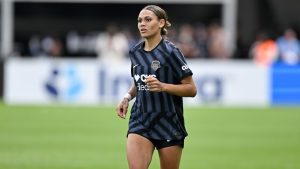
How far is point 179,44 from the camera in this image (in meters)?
31.5

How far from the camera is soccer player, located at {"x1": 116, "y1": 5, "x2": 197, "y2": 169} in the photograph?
29.9 feet

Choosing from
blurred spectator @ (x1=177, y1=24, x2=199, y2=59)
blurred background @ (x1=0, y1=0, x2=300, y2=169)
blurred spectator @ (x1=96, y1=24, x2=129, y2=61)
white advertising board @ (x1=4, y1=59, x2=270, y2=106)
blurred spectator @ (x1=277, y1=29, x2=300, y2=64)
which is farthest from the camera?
blurred spectator @ (x1=277, y1=29, x2=300, y2=64)

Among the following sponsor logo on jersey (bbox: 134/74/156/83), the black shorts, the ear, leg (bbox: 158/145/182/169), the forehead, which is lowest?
leg (bbox: 158/145/182/169)

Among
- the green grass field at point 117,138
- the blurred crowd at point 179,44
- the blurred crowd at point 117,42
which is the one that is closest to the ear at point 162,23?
the green grass field at point 117,138

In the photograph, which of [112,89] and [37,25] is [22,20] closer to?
[37,25]

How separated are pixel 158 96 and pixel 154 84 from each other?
44 centimetres

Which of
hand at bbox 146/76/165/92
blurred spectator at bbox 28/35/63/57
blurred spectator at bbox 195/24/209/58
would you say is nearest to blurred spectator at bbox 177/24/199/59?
blurred spectator at bbox 195/24/209/58

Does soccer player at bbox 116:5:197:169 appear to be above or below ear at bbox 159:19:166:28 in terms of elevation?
below

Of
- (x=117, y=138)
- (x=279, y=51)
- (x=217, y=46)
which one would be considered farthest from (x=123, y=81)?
(x=117, y=138)

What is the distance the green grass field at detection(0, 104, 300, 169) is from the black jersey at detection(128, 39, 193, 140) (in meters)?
4.83

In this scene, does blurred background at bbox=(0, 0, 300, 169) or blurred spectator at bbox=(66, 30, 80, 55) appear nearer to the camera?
blurred background at bbox=(0, 0, 300, 169)

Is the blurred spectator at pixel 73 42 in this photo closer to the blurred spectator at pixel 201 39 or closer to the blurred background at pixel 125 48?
the blurred background at pixel 125 48

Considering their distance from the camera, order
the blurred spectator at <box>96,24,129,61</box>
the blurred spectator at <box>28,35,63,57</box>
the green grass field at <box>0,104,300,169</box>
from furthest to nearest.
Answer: the blurred spectator at <box>28,35,63,57</box> → the blurred spectator at <box>96,24,129,61</box> → the green grass field at <box>0,104,300,169</box>

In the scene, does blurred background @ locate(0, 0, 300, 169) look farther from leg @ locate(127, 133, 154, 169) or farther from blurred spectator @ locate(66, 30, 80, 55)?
leg @ locate(127, 133, 154, 169)
